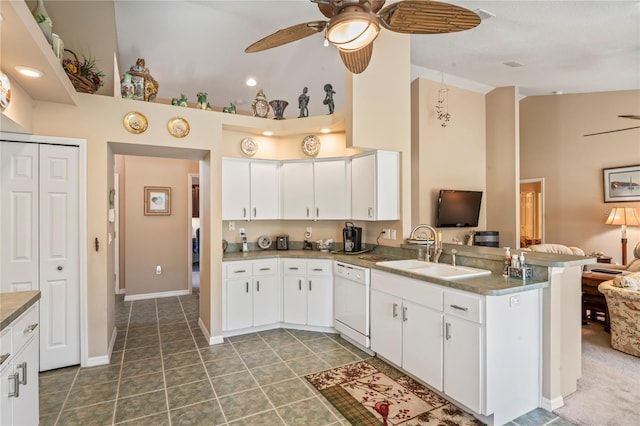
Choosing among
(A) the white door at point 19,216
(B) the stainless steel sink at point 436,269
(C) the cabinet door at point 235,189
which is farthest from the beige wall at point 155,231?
(B) the stainless steel sink at point 436,269

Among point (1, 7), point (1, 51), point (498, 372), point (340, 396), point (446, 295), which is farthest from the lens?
point (340, 396)

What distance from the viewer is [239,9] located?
3.58 metres

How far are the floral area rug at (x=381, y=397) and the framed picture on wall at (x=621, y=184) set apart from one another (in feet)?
18.3

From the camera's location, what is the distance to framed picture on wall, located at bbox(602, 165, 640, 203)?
5.70 meters

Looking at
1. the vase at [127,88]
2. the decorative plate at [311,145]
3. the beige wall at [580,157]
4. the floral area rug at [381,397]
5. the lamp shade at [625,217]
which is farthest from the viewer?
the beige wall at [580,157]

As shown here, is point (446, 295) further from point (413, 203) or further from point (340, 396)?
point (413, 203)

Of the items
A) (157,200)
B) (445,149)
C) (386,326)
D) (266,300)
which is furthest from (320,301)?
(445,149)

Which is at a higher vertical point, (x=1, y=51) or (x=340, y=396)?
(x=1, y=51)

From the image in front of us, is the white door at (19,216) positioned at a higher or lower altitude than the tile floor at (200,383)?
higher

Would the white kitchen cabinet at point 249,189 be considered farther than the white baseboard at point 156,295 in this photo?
No

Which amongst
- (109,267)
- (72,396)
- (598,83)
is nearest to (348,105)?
(109,267)

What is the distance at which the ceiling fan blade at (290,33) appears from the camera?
2.16 metres

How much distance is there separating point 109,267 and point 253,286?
153 centimetres

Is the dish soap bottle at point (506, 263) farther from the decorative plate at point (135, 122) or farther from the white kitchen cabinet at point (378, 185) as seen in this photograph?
the decorative plate at point (135, 122)
